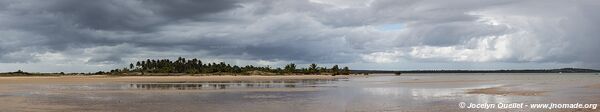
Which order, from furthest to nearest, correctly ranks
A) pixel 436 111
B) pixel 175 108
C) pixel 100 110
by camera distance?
pixel 175 108
pixel 100 110
pixel 436 111

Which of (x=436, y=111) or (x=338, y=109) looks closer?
(x=436, y=111)

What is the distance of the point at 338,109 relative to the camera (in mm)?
24188

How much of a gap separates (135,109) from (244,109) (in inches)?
202

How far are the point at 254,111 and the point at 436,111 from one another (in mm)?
7758

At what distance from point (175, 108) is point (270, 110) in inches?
199

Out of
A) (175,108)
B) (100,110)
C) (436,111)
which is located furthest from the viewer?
(175,108)

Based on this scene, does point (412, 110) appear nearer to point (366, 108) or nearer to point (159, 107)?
point (366, 108)

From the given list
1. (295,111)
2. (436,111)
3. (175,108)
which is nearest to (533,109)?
(436,111)

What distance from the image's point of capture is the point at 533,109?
22750 mm

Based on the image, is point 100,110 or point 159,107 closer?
point 100,110

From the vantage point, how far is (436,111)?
2231cm

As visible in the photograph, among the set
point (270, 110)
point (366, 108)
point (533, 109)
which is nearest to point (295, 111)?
point (270, 110)

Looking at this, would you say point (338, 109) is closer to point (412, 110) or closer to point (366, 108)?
point (366, 108)

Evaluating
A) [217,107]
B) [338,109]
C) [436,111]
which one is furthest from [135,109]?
[436,111]
